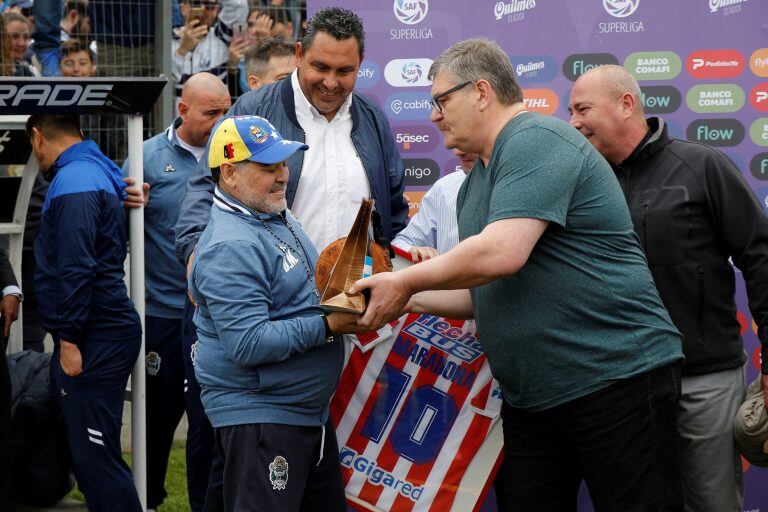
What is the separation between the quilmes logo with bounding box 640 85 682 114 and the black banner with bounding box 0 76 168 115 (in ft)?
8.01

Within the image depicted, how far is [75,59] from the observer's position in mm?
7664

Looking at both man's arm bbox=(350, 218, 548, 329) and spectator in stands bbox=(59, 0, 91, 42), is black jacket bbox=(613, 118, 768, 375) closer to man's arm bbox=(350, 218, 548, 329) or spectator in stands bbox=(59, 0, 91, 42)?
man's arm bbox=(350, 218, 548, 329)

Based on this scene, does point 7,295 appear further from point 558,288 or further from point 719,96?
point 719,96

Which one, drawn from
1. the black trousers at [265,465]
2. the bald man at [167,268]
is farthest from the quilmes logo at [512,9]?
the black trousers at [265,465]

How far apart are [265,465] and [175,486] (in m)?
2.95

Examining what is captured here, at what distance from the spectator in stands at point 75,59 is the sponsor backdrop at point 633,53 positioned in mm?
3055

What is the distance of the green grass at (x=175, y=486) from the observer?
582 centimetres

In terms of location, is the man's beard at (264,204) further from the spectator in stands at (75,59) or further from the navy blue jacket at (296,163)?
the spectator in stands at (75,59)

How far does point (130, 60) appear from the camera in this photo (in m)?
7.86

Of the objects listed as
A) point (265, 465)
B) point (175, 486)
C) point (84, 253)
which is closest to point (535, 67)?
point (84, 253)

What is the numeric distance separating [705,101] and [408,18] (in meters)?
1.59

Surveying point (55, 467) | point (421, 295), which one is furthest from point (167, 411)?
point (421, 295)

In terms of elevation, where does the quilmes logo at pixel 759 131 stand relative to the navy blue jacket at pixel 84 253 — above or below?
above

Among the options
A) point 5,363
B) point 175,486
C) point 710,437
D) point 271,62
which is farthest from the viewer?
point 175,486
